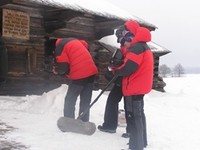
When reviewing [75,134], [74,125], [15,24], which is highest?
[15,24]

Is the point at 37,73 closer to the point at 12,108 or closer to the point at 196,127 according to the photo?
the point at 12,108

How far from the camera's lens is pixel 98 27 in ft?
37.4

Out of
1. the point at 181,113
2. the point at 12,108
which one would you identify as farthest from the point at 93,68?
the point at 181,113

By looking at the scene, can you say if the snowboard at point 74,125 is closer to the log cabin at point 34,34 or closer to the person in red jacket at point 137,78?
the person in red jacket at point 137,78

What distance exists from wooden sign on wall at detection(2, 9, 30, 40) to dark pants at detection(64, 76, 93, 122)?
11.9 ft

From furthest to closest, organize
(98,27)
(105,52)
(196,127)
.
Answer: (105,52)
(98,27)
(196,127)

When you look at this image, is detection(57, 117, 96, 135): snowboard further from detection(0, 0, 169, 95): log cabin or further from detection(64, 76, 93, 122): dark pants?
detection(0, 0, 169, 95): log cabin

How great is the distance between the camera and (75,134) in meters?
5.22

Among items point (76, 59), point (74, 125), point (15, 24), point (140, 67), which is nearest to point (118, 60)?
point (140, 67)

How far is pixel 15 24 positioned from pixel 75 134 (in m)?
4.39

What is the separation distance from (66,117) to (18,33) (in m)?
4.17

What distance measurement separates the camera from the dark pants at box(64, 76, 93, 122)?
216 inches

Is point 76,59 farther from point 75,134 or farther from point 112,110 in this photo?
point 75,134

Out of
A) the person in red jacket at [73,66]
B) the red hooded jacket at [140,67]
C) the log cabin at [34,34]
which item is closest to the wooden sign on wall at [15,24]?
the log cabin at [34,34]
